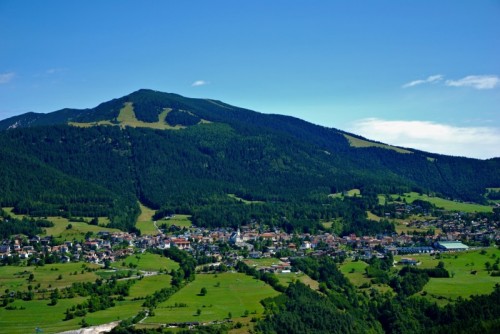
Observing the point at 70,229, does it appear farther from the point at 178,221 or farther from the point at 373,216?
the point at 373,216

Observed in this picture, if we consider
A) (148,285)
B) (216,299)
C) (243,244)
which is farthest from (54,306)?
(243,244)

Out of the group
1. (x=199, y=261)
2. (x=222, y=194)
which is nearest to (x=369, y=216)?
(x=222, y=194)

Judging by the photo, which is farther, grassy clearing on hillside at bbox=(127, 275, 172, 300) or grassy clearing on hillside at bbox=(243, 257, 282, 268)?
grassy clearing on hillside at bbox=(243, 257, 282, 268)

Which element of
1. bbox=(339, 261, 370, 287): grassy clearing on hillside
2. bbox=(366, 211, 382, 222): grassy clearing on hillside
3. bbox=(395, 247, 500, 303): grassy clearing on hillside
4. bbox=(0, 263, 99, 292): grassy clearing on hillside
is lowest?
bbox=(0, 263, 99, 292): grassy clearing on hillside

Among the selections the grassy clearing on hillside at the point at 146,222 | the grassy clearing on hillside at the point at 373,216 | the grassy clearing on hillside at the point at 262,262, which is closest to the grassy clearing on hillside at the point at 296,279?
the grassy clearing on hillside at the point at 262,262

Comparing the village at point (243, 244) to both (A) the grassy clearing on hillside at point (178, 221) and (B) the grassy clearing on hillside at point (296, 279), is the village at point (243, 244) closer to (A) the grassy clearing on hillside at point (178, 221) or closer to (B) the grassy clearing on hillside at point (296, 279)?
(A) the grassy clearing on hillside at point (178, 221)

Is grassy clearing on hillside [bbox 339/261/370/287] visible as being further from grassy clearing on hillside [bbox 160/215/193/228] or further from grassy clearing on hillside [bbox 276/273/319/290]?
grassy clearing on hillside [bbox 160/215/193/228]

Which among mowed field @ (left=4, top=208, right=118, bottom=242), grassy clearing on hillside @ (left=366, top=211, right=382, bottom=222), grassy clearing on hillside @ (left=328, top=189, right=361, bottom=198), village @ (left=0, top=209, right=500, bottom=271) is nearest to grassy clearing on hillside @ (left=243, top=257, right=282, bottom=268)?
village @ (left=0, top=209, right=500, bottom=271)

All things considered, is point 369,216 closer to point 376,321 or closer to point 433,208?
point 433,208
